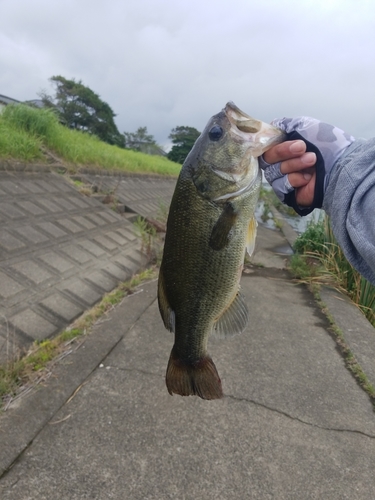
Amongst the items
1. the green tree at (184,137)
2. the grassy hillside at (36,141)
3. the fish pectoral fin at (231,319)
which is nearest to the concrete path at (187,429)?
the fish pectoral fin at (231,319)

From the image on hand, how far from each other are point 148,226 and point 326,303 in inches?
142

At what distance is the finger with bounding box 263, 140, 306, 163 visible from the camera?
140cm

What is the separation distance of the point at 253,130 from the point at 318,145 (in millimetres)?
278

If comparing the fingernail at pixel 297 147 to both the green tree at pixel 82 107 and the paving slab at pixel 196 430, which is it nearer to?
the paving slab at pixel 196 430

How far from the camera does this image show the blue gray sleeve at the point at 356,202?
4.43ft

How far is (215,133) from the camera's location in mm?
1491

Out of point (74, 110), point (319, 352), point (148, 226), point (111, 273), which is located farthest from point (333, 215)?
point (74, 110)

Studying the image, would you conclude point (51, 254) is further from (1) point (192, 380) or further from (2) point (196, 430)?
(1) point (192, 380)

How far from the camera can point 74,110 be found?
35.9 m

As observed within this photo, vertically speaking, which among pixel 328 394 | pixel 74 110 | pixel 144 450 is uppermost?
pixel 74 110

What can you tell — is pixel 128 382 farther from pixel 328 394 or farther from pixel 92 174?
pixel 92 174

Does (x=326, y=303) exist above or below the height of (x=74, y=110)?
below

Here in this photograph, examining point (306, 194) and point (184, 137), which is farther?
point (184, 137)

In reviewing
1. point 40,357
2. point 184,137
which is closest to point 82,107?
point 184,137
